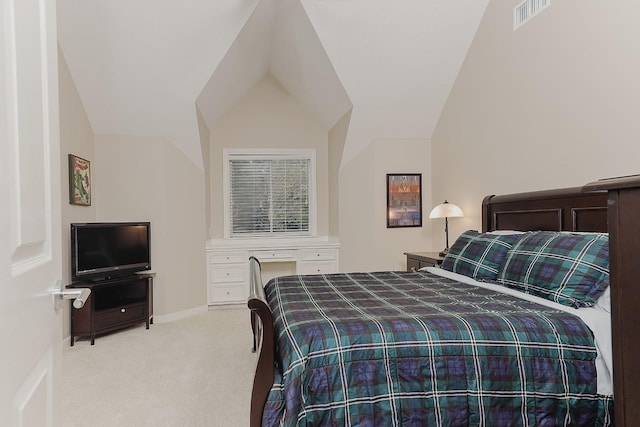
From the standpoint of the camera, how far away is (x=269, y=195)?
5754mm

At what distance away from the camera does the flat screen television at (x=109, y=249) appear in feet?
12.6

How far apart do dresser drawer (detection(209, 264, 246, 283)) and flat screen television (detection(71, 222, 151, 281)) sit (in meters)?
0.84

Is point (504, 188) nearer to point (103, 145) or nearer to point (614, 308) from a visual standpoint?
point (614, 308)

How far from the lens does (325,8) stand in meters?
3.73

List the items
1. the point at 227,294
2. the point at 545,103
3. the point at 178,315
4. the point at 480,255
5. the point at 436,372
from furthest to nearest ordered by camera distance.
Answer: the point at 227,294 → the point at 178,315 → the point at 545,103 → the point at 480,255 → the point at 436,372

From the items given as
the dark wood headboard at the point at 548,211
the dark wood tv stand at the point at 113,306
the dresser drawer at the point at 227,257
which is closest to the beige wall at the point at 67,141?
the dark wood tv stand at the point at 113,306

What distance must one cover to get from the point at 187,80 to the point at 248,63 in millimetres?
904

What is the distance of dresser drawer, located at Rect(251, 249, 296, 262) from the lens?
5.19 m

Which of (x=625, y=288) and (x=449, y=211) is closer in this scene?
(x=625, y=288)

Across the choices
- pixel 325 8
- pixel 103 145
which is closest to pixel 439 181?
pixel 325 8

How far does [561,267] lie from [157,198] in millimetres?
3918

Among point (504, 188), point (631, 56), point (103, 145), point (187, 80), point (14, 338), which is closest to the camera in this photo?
point (14, 338)

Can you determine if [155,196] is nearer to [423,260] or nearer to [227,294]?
[227,294]

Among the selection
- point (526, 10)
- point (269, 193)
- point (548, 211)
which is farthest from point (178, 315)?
point (526, 10)
